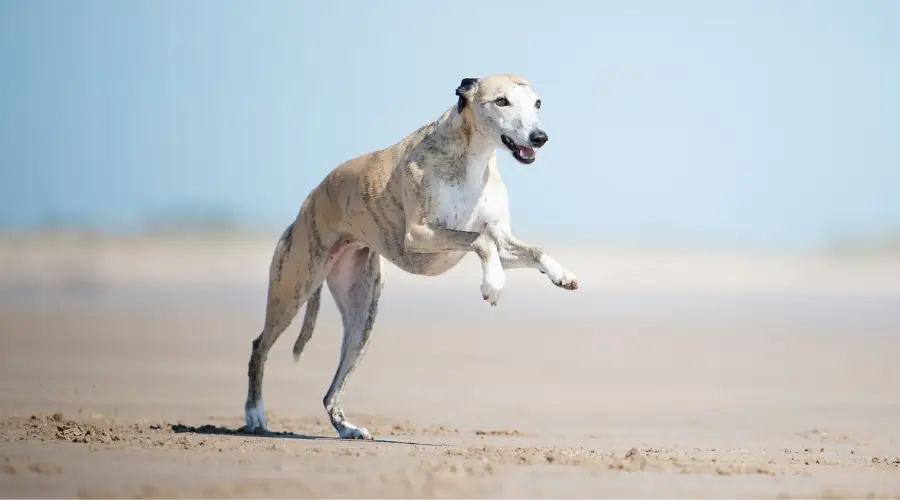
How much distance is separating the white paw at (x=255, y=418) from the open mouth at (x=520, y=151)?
255cm

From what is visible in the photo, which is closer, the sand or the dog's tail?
the sand

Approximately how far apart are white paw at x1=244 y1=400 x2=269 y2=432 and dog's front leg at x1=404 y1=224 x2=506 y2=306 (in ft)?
A: 5.60

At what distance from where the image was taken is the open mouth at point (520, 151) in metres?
7.55

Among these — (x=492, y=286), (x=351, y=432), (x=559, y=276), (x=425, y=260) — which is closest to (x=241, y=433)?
(x=351, y=432)

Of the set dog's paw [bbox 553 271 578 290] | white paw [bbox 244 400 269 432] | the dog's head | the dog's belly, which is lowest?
white paw [bbox 244 400 269 432]

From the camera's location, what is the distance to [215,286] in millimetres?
29906

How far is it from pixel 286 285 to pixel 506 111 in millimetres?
2081

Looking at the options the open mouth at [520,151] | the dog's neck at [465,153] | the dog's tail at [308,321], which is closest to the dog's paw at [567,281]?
the open mouth at [520,151]

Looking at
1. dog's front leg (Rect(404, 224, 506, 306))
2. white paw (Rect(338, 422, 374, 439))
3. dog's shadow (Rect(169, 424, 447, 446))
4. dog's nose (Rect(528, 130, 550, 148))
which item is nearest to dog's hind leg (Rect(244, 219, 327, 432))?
dog's shadow (Rect(169, 424, 447, 446))

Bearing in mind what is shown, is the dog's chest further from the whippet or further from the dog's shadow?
the dog's shadow

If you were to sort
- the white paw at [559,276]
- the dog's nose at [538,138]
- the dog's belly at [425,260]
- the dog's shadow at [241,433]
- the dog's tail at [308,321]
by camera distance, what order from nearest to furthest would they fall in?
the white paw at [559,276] → the dog's nose at [538,138] → the dog's belly at [425,260] → the dog's shadow at [241,433] → the dog's tail at [308,321]

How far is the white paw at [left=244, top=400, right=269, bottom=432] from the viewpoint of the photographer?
8.59 metres

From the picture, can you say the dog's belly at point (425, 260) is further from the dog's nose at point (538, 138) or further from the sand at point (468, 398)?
the sand at point (468, 398)

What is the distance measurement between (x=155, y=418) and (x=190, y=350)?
5.70 meters
